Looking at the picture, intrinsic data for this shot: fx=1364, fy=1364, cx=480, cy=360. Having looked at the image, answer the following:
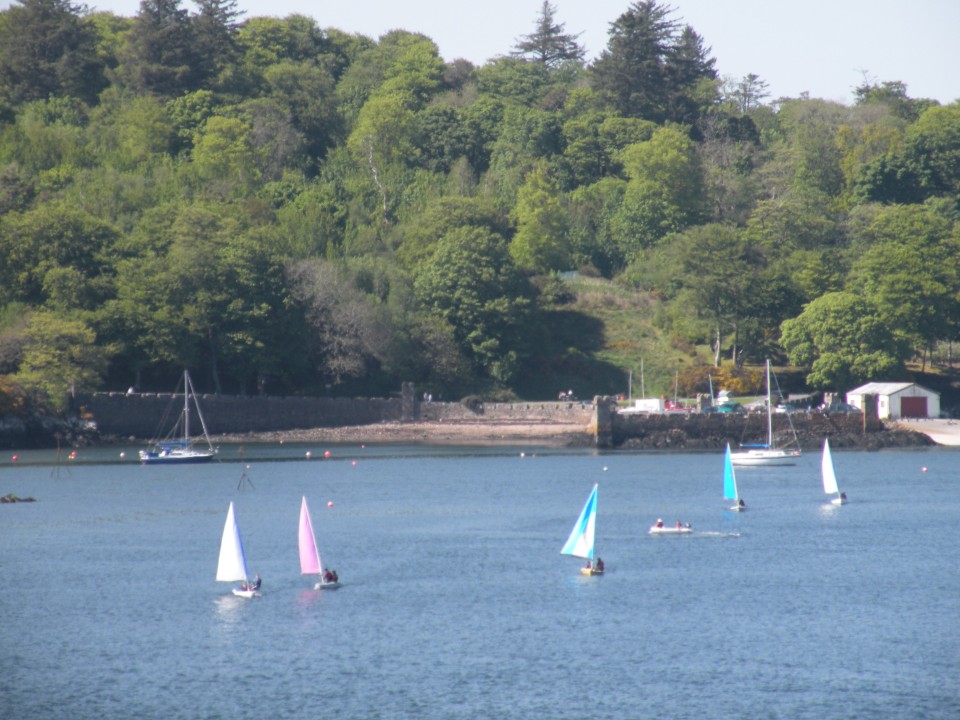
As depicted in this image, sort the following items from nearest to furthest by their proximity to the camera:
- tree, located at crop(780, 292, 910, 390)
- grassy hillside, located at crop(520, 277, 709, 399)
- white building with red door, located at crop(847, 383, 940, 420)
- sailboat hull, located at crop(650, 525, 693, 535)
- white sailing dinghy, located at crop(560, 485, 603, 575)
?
white sailing dinghy, located at crop(560, 485, 603, 575) < sailboat hull, located at crop(650, 525, 693, 535) < white building with red door, located at crop(847, 383, 940, 420) < tree, located at crop(780, 292, 910, 390) < grassy hillside, located at crop(520, 277, 709, 399)

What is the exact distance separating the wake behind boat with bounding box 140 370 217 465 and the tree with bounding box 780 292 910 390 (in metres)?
42.9

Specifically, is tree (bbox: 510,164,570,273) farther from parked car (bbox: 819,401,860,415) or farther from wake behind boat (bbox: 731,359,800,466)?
wake behind boat (bbox: 731,359,800,466)

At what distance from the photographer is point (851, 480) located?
241ft

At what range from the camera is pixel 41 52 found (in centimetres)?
13238

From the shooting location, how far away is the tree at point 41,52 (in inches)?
5103

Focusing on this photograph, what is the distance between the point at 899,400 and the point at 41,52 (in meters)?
87.2

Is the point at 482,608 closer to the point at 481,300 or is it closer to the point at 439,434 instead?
the point at 439,434

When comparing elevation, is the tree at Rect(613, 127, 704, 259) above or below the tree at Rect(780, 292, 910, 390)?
above

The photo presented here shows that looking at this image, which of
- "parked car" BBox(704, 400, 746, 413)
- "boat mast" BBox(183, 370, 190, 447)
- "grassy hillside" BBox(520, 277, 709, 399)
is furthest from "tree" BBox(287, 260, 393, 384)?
"parked car" BBox(704, 400, 746, 413)

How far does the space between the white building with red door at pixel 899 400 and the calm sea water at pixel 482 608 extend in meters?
26.5

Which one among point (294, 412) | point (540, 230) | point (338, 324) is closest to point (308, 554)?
point (294, 412)

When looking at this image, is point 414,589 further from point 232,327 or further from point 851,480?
point 232,327

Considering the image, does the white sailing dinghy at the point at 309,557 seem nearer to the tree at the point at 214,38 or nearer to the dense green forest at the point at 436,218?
the dense green forest at the point at 436,218

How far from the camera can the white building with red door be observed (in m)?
94.6
